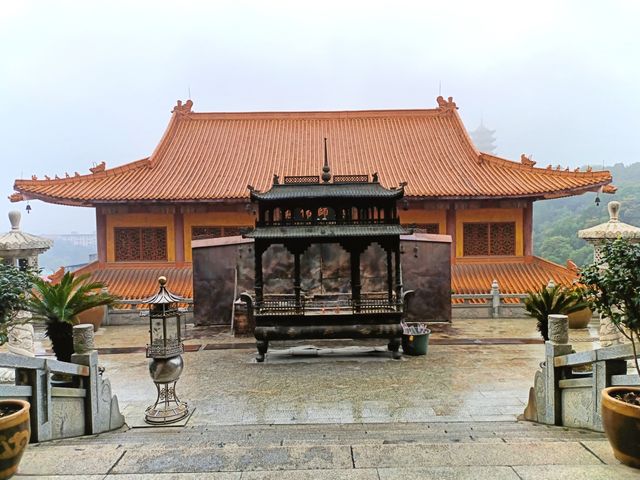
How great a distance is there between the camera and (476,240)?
19.8 meters

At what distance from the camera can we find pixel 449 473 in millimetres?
5074

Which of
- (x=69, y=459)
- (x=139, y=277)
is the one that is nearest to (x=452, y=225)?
(x=139, y=277)

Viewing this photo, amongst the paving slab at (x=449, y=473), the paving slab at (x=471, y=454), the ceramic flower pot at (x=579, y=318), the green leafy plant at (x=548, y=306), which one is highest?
the green leafy plant at (x=548, y=306)

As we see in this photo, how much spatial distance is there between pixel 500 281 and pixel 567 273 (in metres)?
2.39

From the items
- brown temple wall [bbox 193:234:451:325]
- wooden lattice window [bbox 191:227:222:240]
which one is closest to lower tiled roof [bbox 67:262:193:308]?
wooden lattice window [bbox 191:227:222:240]

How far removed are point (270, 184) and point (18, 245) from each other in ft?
32.4

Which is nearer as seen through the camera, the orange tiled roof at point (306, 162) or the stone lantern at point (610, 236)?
the stone lantern at point (610, 236)

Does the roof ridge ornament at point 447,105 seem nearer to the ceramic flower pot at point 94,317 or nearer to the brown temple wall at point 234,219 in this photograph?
the brown temple wall at point 234,219

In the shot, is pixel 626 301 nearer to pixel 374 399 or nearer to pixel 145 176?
pixel 374 399

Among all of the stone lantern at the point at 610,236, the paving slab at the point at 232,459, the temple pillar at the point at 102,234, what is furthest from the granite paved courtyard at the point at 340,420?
the temple pillar at the point at 102,234

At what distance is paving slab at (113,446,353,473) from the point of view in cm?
535

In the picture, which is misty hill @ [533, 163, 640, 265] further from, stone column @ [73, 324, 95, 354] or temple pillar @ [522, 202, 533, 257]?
stone column @ [73, 324, 95, 354]

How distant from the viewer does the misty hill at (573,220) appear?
61.9m

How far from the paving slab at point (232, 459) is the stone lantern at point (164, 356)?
219cm
